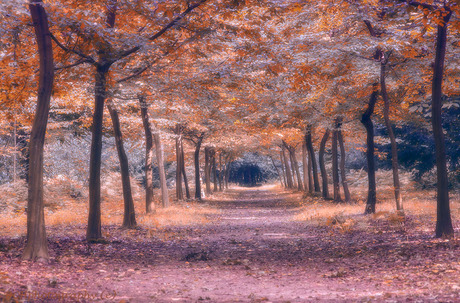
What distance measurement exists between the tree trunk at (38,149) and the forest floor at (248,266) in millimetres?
370

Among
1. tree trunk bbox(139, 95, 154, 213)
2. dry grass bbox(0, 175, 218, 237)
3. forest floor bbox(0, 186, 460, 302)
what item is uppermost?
tree trunk bbox(139, 95, 154, 213)

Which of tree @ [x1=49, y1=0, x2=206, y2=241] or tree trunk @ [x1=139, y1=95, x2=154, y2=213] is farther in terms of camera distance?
tree trunk @ [x1=139, y1=95, x2=154, y2=213]

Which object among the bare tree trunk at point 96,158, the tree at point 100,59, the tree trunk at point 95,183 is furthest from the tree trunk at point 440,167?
the tree trunk at point 95,183

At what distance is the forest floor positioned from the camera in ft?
17.9

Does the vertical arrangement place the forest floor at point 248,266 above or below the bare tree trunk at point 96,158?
below

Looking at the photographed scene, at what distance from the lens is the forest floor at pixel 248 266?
5.44 m

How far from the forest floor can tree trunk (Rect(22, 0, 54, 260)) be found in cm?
37

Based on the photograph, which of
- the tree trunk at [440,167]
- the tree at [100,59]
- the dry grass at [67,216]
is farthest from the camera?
the dry grass at [67,216]

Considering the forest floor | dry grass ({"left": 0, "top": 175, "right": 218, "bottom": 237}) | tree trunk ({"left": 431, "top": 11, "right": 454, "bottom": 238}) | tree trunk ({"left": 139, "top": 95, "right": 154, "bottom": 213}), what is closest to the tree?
the forest floor

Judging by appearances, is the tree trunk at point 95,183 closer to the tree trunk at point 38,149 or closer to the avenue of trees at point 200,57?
the avenue of trees at point 200,57

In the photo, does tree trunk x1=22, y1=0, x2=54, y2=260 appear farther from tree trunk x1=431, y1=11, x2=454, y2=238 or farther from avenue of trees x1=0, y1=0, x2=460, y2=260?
tree trunk x1=431, y1=11, x2=454, y2=238

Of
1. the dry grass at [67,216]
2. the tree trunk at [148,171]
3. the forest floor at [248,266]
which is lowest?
the forest floor at [248,266]

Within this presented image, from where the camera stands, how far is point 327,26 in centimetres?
1397

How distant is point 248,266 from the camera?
8078mm
